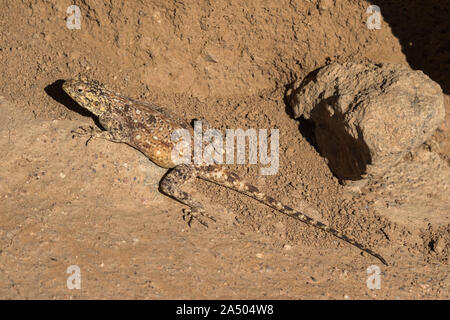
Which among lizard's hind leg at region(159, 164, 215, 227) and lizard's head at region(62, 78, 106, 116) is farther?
lizard's head at region(62, 78, 106, 116)

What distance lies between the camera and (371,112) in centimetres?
428

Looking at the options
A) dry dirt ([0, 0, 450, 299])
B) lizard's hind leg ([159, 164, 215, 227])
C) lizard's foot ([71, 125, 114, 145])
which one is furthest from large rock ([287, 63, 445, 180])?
lizard's foot ([71, 125, 114, 145])

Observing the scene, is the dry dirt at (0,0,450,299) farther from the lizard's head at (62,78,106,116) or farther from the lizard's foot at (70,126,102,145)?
the lizard's head at (62,78,106,116)

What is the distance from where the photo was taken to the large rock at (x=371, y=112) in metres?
4.24

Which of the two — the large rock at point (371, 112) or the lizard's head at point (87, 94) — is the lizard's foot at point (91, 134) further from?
the large rock at point (371, 112)

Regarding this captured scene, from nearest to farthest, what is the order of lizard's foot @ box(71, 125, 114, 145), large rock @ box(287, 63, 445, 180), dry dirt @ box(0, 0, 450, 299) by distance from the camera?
dry dirt @ box(0, 0, 450, 299)
large rock @ box(287, 63, 445, 180)
lizard's foot @ box(71, 125, 114, 145)

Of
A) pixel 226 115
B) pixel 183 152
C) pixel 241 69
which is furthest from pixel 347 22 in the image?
pixel 183 152

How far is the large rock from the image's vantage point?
4238 millimetres

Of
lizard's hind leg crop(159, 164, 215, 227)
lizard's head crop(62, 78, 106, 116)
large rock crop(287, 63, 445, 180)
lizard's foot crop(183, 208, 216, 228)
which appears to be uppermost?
lizard's head crop(62, 78, 106, 116)

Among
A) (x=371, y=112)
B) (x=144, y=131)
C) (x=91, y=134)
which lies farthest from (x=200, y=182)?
(x=371, y=112)

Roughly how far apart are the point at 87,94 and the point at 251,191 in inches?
99.0

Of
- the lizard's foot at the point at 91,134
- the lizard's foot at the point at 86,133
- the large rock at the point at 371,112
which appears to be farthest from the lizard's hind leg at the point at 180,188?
the large rock at the point at 371,112

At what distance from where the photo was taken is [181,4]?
4.90 meters

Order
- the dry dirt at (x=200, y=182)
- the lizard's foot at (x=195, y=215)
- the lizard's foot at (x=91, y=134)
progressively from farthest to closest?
1. the lizard's foot at (x=91, y=134)
2. the lizard's foot at (x=195, y=215)
3. the dry dirt at (x=200, y=182)
